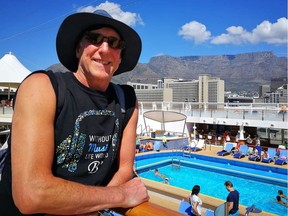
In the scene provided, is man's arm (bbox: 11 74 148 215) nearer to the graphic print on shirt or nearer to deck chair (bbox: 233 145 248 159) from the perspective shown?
the graphic print on shirt

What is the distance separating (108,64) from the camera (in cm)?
139

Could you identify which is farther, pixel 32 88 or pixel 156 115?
pixel 156 115

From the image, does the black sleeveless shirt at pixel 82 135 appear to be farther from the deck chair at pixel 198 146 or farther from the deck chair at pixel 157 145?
the deck chair at pixel 198 146

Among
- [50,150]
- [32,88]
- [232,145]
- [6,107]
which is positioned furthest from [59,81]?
[232,145]

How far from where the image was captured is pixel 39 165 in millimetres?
1032

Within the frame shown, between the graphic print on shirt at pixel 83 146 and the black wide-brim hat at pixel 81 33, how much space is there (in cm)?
44

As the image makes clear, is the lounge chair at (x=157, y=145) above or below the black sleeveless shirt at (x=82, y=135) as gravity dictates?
below

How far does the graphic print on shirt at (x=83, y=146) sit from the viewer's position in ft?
3.85

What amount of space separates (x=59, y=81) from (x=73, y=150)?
0.30 m

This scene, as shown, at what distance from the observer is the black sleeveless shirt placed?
1152 millimetres

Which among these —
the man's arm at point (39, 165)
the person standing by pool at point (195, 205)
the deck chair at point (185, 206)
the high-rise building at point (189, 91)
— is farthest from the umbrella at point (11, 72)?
the high-rise building at point (189, 91)

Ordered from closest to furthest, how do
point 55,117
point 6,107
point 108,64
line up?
point 55,117 < point 108,64 < point 6,107

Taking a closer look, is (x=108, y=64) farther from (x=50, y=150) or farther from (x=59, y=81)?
(x=50, y=150)

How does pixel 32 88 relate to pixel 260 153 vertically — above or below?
above
